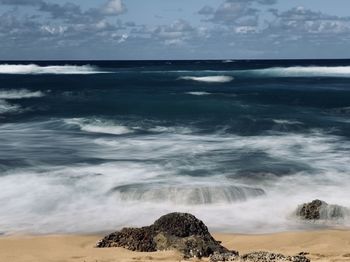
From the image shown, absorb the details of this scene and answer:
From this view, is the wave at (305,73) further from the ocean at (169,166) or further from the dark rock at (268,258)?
the dark rock at (268,258)

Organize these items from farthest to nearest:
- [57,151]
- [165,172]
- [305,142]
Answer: [305,142]
[57,151]
[165,172]

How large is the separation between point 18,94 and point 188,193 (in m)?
43.6

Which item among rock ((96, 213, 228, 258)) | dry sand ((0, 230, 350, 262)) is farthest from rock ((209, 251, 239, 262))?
dry sand ((0, 230, 350, 262))

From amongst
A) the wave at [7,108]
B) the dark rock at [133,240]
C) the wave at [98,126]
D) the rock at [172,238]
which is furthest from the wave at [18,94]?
the rock at [172,238]

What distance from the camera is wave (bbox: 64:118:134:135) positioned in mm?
30266

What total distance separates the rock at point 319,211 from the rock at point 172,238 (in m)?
3.82

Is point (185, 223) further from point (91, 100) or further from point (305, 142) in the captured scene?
point (91, 100)

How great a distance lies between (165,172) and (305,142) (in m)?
9.06

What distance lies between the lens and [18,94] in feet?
184

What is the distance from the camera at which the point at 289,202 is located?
50.9ft

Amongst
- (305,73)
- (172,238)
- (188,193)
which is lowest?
(188,193)

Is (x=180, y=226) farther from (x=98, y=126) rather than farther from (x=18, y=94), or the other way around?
(x=18, y=94)

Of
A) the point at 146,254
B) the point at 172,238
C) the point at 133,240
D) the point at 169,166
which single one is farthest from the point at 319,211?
the point at 169,166

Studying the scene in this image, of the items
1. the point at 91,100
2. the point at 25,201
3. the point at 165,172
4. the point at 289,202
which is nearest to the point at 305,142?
the point at 165,172
